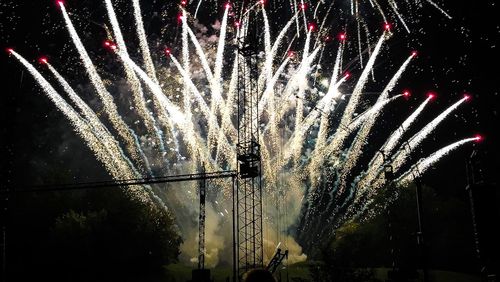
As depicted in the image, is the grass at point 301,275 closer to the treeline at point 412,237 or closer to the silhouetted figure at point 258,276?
the treeline at point 412,237

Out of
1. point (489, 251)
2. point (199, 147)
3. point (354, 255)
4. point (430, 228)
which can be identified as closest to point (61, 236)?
point (199, 147)

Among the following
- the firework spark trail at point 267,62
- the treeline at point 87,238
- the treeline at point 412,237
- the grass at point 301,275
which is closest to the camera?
the firework spark trail at point 267,62

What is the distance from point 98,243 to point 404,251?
1362 inches

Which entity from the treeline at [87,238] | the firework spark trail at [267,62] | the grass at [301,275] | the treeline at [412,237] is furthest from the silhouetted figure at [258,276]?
the treeline at [412,237]

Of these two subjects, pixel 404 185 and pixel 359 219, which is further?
pixel 359 219

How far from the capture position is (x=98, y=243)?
157 ft

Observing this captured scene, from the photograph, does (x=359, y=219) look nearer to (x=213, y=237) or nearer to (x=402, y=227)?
(x=402, y=227)

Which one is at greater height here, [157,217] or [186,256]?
[157,217]

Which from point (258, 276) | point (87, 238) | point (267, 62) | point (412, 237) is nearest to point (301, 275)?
point (412, 237)

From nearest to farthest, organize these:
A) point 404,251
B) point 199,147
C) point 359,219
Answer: point 199,147, point 404,251, point 359,219

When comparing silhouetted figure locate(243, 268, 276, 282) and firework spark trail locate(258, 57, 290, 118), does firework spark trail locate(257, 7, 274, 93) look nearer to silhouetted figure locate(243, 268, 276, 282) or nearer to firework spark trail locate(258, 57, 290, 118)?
firework spark trail locate(258, 57, 290, 118)

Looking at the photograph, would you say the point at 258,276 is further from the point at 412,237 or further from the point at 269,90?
the point at 412,237

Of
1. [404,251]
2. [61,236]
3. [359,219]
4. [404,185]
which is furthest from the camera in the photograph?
[359,219]

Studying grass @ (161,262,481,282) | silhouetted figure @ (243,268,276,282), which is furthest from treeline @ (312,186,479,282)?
silhouetted figure @ (243,268,276,282)
